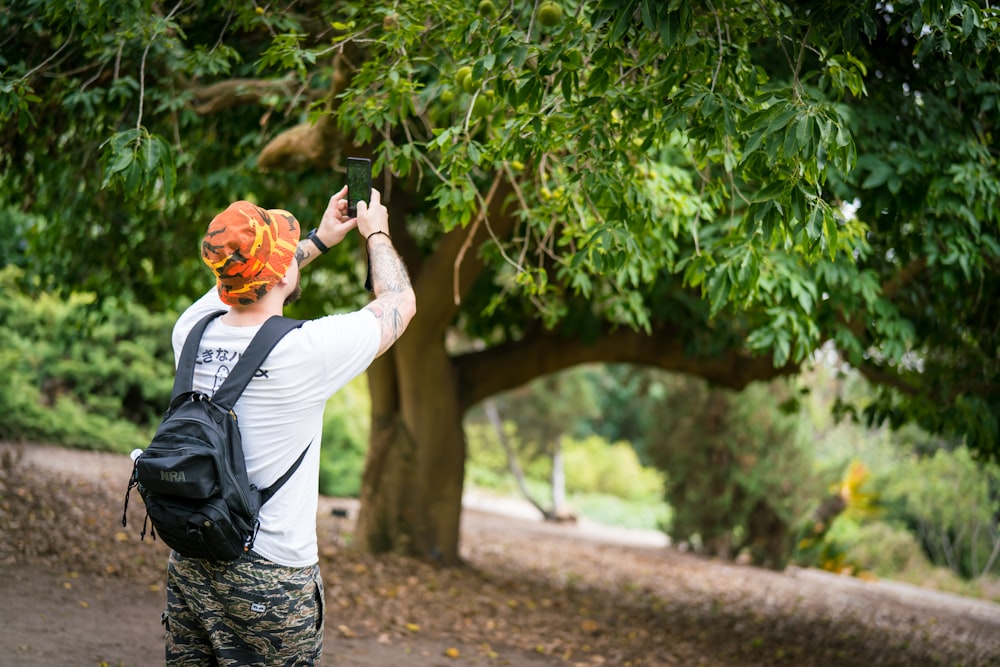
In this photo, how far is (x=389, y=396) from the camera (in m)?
9.20

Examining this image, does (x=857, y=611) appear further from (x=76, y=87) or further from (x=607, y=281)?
(x=76, y=87)

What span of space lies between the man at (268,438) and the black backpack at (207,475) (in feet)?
0.14

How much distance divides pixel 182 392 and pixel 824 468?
1478 centimetres

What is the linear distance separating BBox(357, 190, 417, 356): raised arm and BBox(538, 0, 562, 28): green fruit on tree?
1752 mm

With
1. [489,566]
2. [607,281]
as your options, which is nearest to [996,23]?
[607,281]

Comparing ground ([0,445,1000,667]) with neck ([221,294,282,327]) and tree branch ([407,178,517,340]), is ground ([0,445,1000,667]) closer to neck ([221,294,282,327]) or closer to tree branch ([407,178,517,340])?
tree branch ([407,178,517,340])

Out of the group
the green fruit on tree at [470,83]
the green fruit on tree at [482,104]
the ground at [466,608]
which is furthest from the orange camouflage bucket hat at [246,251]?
the ground at [466,608]

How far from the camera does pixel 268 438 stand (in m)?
2.46

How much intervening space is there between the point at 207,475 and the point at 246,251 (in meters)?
0.60

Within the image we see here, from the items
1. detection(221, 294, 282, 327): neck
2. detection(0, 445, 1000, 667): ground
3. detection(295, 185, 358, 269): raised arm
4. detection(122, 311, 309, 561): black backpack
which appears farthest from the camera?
detection(0, 445, 1000, 667): ground

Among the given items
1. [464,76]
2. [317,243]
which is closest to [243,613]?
[317,243]

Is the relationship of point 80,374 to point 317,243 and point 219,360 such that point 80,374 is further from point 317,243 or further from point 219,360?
point 219,360

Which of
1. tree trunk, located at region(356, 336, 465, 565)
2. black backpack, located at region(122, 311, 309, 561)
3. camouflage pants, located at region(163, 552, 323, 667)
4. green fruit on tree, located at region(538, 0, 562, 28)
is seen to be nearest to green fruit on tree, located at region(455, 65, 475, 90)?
green fruit on tree, located at region(538, 0, 562, 28)

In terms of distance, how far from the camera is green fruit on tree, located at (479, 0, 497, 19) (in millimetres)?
4273
